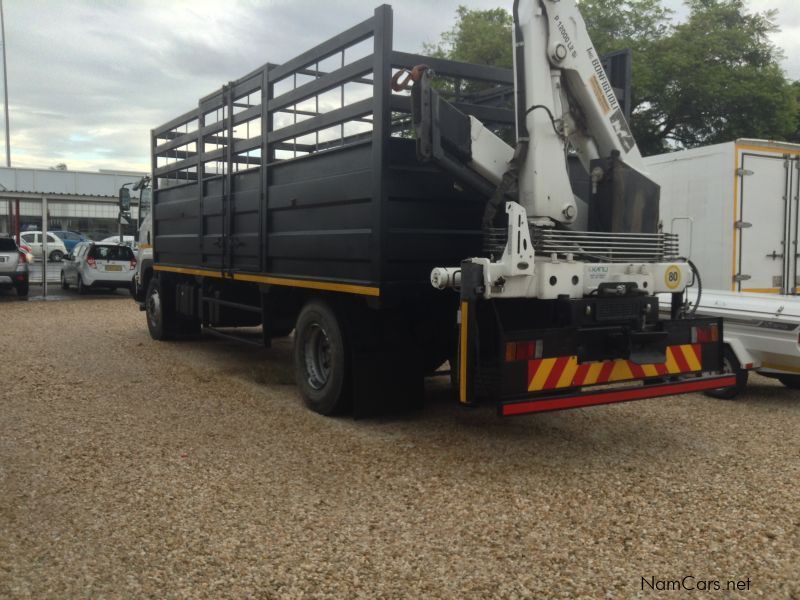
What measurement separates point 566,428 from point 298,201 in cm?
298

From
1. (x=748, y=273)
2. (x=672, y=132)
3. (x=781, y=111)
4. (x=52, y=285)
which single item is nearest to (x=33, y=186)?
(x=52, y=285)

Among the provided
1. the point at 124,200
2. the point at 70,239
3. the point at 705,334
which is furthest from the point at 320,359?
the point at 70,239

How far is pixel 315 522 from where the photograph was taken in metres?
3.92

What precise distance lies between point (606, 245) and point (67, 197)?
1778 centimetres

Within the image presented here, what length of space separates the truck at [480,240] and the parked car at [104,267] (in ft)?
42.5

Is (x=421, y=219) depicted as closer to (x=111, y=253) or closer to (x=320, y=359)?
(x=320, y=359)

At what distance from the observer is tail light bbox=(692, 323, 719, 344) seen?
546cm

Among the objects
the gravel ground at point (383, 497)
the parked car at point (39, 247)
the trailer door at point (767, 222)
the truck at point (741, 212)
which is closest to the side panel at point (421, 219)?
the gravel ground at point (383, 497)

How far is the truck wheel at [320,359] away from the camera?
5.97 m

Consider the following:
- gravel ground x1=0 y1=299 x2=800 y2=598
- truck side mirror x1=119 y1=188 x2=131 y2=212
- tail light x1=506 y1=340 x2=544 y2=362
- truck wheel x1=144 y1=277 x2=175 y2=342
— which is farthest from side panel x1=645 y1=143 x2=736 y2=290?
truck side mirror x1=119 y1=188 x2=131 y2=212

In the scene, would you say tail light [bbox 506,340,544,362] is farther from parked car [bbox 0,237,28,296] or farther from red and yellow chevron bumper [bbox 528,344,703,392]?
parked car [bbox 0,237,28,296]

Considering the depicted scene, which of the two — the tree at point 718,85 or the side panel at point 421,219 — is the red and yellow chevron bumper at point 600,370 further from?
the tree at point 718,85

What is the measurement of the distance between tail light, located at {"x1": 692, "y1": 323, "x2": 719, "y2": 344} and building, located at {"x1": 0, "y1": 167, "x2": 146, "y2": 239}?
17862 millimetres

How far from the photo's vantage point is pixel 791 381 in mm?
7621
